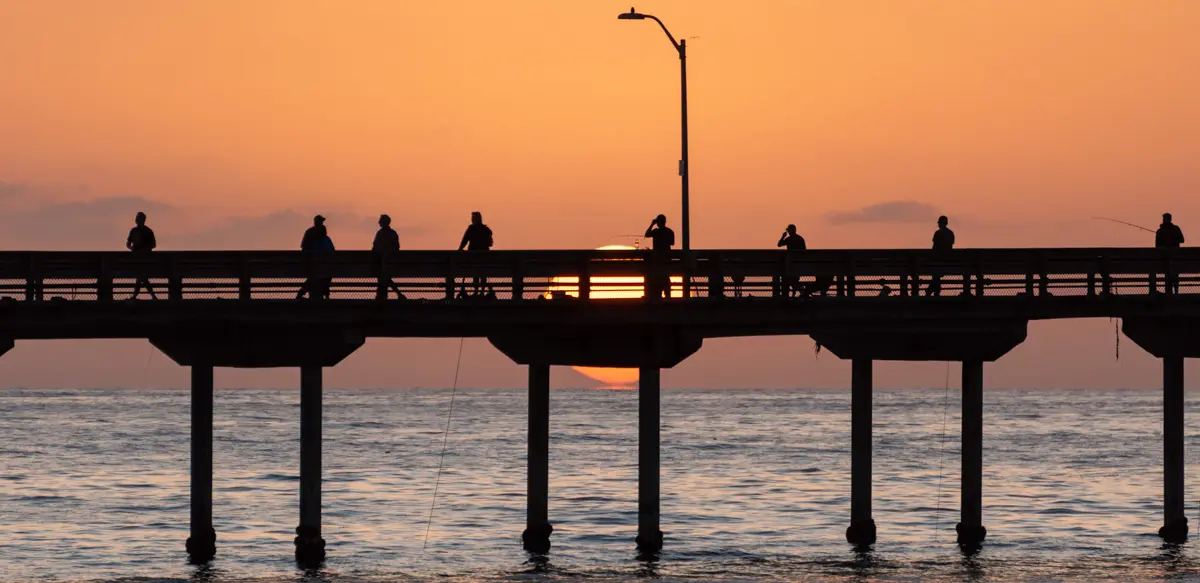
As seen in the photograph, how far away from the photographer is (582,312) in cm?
2878

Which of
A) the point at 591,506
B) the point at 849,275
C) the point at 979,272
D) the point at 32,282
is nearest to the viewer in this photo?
the point at 32,282

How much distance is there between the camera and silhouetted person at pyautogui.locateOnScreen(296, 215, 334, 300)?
2838 centimetres

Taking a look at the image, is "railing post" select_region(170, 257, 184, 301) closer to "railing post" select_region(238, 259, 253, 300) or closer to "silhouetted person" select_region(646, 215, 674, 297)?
"railing post" select_region(238, 259, 253, 300)

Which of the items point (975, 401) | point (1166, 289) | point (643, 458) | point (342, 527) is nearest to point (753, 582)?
point (643, 458)

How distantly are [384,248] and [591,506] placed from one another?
19953 millimetres

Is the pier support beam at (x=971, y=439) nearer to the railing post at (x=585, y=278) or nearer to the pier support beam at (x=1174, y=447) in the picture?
the pier support beam at (x=1174, y=447)

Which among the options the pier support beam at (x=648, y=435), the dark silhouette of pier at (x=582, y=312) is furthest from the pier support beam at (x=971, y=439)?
the pier support beam at (x=648, y=435)

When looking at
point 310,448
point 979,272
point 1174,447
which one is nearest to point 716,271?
point 979,272

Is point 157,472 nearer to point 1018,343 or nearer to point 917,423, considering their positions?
point 1018,343

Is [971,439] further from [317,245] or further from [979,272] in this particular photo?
[317,245]

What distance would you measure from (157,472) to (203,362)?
116ft

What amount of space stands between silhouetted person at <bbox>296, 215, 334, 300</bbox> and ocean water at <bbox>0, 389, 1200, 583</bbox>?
5.35 meters

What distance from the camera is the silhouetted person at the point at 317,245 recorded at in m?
28.4

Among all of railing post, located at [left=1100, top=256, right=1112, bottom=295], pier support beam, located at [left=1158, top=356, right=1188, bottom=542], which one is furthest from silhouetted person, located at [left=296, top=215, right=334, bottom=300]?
pier support beam, located at [left=1158, top=356, right=1188, bottom=542]
